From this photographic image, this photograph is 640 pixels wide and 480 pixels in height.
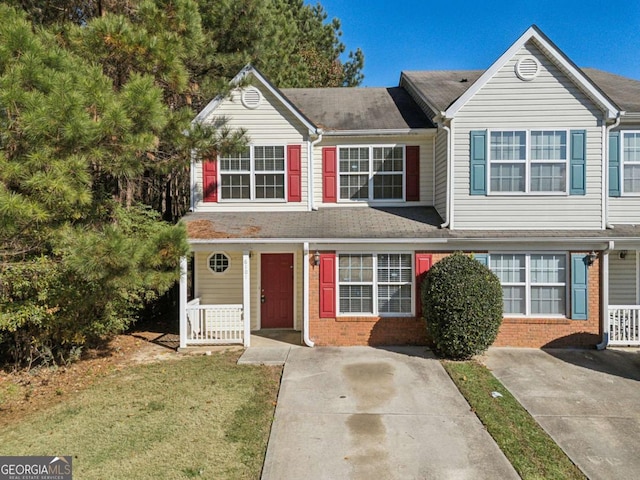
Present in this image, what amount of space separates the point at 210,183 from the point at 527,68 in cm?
899

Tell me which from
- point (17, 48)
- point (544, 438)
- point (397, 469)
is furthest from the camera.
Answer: point (17, 48)

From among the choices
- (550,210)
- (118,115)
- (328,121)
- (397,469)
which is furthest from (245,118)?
(397,469)

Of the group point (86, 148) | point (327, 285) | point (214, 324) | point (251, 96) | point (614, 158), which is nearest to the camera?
point (86, 148)

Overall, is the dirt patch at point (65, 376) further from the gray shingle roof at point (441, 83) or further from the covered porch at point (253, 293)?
the gray shingle roof at point (441, 83)

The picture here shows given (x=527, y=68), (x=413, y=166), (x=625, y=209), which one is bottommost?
(x=625, y=209)

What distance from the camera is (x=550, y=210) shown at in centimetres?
940

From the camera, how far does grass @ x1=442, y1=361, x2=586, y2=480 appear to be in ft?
15.1

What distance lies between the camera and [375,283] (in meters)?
9.53

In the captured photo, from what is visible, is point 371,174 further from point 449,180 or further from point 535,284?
point 535,284

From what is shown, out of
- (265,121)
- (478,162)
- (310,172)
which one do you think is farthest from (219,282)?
(478,162)

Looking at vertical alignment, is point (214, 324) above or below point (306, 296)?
below

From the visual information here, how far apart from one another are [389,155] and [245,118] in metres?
4.38

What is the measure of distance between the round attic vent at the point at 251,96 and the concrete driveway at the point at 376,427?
290 inches

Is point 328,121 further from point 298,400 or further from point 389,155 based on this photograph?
point 298,400
